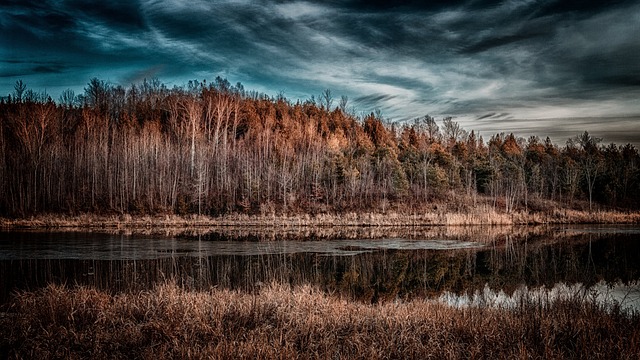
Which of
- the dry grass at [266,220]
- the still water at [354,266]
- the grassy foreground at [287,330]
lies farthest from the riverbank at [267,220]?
the grassy foreground at [287,330]

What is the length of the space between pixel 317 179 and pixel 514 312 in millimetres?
46476

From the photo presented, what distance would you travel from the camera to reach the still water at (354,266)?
1445cm

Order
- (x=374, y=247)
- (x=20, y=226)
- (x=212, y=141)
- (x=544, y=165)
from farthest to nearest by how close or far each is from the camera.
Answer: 1. (x=544, y=165)
2. (x=212, y=141)
3. (x=20, y=226)
4. (x=374, y=247)

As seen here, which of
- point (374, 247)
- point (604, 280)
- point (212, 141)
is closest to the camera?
point (604, 280)

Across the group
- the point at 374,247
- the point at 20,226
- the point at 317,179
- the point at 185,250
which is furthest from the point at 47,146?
the point at 374,247

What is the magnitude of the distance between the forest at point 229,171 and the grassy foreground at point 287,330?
3742 cm

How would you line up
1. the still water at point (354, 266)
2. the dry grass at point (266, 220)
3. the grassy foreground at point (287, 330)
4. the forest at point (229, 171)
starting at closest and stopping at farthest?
the grassy foreground at point (287, 330)
the still water at point (354, 266)
the dry grass at point (266, 220)
the forest at point (229, 171)

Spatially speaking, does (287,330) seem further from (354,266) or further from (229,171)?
(229,171)

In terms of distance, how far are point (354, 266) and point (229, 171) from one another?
39.1m

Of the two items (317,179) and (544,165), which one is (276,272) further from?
(544,165)

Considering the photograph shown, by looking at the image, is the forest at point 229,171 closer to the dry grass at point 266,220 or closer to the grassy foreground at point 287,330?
the dry grass at point 266,220

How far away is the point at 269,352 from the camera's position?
20.4 feet

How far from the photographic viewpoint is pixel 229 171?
5572cm

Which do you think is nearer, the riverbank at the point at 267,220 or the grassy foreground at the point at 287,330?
the grassy foreground at the point at 287,330
